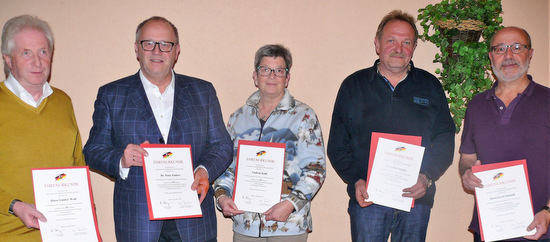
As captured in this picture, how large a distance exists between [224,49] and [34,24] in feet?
4.53

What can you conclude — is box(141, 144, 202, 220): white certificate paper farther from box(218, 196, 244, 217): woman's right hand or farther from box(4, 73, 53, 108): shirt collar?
box(4, 73, 53, 108): shirt collar

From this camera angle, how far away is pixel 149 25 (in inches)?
106

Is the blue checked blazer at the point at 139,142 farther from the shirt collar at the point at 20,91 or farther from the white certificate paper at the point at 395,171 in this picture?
the white certificate paper at the point at 395,171

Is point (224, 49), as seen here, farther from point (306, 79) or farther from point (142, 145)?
point (142, 145)

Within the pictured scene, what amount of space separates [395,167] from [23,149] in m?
2.16

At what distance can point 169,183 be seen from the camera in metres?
2.51

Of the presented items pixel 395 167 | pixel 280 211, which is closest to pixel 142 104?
pixel 280 211

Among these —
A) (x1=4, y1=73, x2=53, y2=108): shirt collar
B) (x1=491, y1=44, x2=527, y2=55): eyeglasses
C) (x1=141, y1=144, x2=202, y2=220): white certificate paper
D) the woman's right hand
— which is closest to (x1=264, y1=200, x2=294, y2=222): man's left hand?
the woman's right hand

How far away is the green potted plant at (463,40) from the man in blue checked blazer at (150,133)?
186 centimetres

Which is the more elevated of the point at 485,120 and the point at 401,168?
the point at 485,120

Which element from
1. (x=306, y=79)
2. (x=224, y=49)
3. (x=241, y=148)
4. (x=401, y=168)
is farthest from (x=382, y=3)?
(x=241, y=148)

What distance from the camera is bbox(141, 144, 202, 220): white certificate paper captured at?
2465mm

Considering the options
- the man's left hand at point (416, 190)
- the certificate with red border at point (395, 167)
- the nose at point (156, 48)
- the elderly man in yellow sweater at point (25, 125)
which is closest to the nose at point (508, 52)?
the certificate with red border at point (395, 167)

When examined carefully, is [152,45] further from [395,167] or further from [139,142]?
[395,167]
